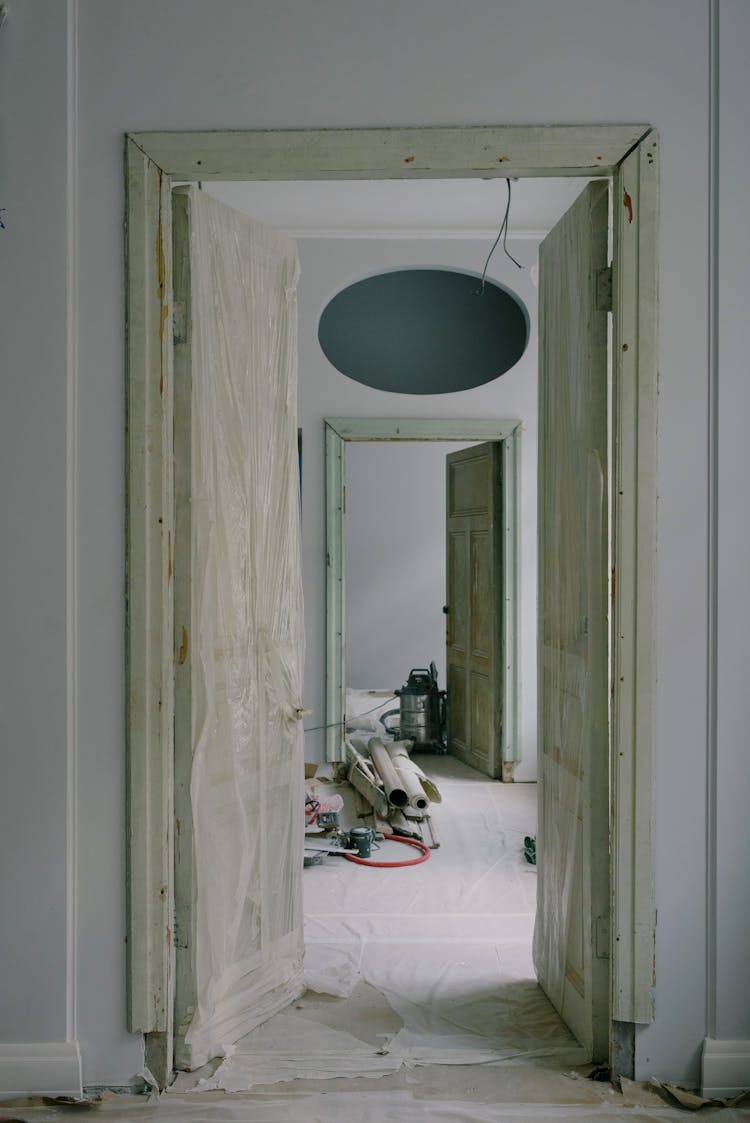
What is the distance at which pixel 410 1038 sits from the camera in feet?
7.64

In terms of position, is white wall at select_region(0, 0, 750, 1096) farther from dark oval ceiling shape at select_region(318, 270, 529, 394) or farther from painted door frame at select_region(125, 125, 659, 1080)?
dark oval ceiling shape at select_region(318, 270, 529, 394)

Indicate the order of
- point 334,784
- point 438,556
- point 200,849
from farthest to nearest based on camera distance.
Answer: point 438,556 → point 334,784 → point 200,849

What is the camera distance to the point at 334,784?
16.6 ft

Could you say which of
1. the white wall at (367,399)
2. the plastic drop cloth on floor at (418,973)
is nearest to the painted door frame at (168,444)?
the plastic drop cloth on floor at (418,973)

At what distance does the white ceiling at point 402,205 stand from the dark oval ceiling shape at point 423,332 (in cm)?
28

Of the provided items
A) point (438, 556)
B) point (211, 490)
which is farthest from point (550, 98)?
point (438, 556)

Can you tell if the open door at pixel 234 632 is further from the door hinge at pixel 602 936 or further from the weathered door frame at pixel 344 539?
the weathered door frame at pixel 344 539

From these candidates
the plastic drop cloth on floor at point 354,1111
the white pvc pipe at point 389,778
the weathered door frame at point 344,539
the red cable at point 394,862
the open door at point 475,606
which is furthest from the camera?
the open door at point 475,606

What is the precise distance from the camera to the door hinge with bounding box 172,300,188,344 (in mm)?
2104

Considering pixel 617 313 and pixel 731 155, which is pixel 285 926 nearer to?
pixel 617 313

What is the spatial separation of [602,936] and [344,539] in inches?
128

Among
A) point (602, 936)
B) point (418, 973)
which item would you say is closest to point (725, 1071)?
point (602, 936)

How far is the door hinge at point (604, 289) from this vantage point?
209cm

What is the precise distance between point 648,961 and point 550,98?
2056 millimetres
